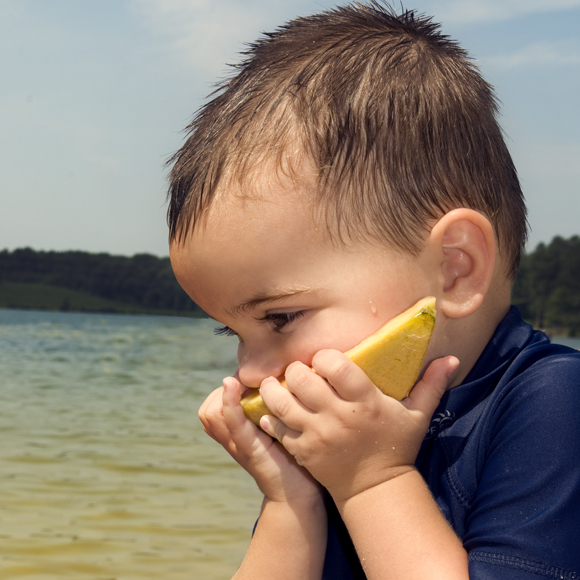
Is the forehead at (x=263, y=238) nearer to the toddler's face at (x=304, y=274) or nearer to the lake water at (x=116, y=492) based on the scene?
the toddler's face at (x=304, y=274)

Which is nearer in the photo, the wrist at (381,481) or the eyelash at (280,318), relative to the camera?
the wrist at (381,481)

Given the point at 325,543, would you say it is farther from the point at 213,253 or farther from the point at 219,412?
the point at 213,253

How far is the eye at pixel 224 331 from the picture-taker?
6.20ft

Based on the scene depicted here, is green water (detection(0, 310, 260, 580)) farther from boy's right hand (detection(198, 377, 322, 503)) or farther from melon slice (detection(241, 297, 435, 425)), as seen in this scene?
melon slice (detection(241, 297, 435, 425))

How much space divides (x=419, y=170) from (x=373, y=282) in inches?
Answer: 12.7

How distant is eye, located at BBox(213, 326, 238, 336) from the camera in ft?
6.20

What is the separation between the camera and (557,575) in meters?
1.32

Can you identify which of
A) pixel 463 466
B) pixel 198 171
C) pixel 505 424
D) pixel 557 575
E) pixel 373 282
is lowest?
pixel 557 575

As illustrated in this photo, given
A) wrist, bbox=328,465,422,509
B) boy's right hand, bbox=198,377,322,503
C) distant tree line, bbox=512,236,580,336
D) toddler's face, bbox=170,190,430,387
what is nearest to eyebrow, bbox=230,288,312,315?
toddler's face, bbox=170,190,430,387

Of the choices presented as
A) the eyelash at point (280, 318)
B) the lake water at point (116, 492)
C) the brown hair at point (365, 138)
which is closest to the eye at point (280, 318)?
the eyelash at point (280, 318)

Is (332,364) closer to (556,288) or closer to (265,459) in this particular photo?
(265,459)

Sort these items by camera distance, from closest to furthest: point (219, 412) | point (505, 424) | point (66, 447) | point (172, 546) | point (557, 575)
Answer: point (557, 575) < point (505, 424) < point (219, 412) < point (172, 546) < point (66, 447)

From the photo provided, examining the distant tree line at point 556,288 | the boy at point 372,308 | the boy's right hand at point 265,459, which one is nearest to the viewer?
the boy at point 372,308

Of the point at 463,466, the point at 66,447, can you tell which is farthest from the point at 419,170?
the point at 66,447
